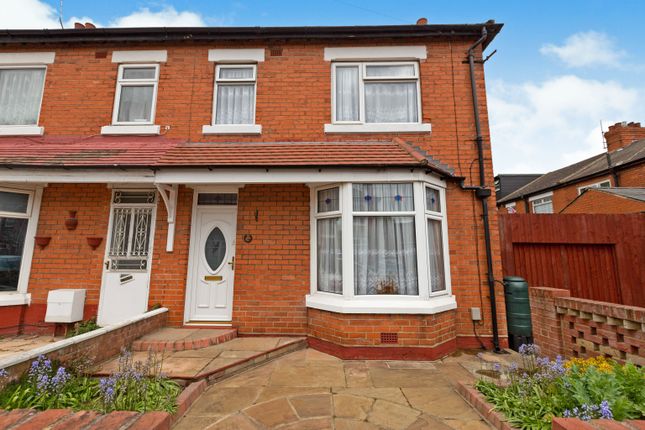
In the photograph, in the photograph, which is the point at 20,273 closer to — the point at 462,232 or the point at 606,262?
the point at 462,232

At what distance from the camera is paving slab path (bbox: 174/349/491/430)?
9.44ft

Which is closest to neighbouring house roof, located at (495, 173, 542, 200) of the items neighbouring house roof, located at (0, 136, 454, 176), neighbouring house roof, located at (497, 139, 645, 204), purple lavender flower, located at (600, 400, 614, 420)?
neighbouring house roof, located at (497, 139, 645, 204)

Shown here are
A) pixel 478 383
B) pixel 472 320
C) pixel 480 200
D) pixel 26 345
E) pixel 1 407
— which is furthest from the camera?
pixel 480 200

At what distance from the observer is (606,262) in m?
5.79

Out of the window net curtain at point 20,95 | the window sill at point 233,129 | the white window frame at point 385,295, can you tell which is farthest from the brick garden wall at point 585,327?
the window net curtain at point 20,95

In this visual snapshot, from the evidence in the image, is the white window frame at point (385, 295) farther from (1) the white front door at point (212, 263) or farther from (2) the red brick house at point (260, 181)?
(1) the white front door at point (212, 263)

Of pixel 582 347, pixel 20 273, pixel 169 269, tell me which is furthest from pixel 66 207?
pixel 582 347

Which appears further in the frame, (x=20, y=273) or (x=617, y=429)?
(x=20, y=273)

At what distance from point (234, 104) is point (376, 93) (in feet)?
10.0

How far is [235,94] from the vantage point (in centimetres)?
635

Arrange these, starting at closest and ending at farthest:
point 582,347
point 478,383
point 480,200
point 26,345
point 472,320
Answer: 1. point 478,383
2. point 582,347
3. point 26,345
4. point 472,320
5. point 480,200

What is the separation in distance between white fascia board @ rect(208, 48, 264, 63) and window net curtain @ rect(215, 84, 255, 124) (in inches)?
20.9

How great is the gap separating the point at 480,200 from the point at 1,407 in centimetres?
694

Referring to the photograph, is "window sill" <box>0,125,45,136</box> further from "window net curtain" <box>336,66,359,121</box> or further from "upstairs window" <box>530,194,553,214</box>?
"upstairs window" <box>530,194,553,214</box>
